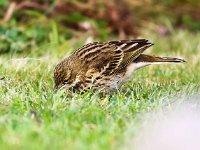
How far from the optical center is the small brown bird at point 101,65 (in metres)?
7.00

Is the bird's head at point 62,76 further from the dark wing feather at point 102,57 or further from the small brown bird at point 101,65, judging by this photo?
the dark wing feather at point 102,57

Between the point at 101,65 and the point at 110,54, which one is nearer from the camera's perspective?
the point at 101,65

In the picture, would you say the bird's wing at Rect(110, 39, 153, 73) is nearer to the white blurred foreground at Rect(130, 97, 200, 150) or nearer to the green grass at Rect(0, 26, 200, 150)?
the green grass at Rect(0, 26, 200, 150)

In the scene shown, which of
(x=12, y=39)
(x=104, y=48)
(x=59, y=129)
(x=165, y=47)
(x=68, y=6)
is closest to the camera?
(x=59, y=129)

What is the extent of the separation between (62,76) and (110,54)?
674mm

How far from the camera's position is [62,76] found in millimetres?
6938

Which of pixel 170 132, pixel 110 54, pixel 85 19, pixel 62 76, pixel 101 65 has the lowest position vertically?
pixel 170 132

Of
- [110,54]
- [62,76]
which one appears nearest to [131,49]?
[110,54]

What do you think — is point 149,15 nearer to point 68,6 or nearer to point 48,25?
point 68,6

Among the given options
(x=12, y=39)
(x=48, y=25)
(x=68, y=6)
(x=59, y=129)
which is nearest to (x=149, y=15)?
(x=68, y=6)

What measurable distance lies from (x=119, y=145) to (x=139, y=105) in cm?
154

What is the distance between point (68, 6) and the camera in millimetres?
11883

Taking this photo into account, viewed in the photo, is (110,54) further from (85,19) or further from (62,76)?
(85,19)

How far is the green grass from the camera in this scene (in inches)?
186
